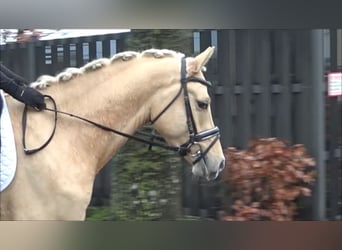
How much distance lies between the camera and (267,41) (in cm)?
254

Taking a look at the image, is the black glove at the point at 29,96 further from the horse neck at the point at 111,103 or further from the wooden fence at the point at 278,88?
the wooden fence at the point at 278,88

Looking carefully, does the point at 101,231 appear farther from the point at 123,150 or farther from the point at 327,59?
the point at 327,59

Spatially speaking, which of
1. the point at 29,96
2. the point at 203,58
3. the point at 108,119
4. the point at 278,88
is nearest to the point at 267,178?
the point at 278,88

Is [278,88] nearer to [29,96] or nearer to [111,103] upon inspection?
[111,103]

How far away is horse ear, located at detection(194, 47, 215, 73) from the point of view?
2.45m

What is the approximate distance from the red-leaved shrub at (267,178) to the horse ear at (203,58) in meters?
0.48

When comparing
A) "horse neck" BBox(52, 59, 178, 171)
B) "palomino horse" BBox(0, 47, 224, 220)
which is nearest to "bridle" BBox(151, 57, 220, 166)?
"palomino horse" BBox(0, 47, 224, 220)

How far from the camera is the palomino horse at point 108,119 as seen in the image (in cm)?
237

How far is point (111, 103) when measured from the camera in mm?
2479

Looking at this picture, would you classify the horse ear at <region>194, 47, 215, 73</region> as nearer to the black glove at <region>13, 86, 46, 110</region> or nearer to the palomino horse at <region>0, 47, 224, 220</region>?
the palomino horse at <region>0, 47, 224, 220</region>

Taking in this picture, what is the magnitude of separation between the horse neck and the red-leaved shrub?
54 centimetres

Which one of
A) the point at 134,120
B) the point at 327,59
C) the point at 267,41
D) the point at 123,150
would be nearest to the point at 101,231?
the point at 123,150

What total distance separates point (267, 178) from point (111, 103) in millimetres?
962

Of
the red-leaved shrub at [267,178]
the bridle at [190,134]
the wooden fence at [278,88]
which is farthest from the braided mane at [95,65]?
the red-leaved shrub at [267,178]
